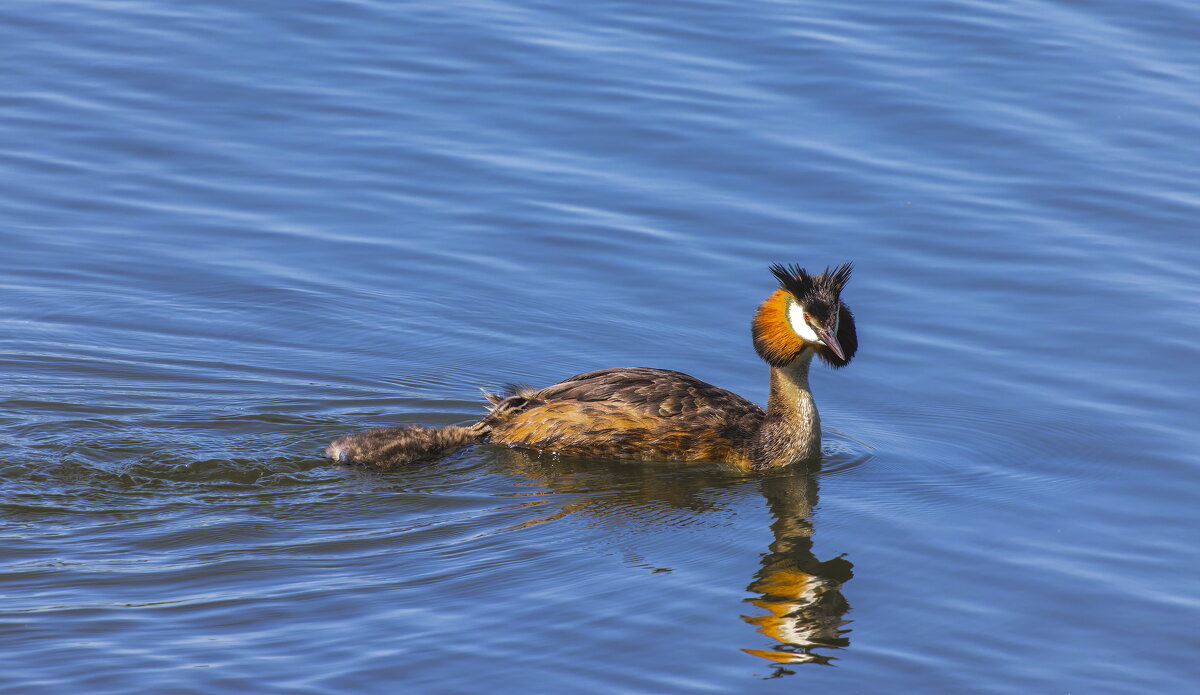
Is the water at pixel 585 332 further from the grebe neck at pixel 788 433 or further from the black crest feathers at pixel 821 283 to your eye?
the black crest feathers at pixel 821 283

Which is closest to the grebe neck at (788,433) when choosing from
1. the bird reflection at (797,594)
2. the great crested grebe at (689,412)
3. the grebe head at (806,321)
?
the great crested grebe at (689,412)

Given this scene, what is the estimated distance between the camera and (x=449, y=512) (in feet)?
31.6

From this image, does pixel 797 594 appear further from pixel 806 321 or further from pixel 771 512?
pixel 806 321

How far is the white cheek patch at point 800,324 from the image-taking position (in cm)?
1079

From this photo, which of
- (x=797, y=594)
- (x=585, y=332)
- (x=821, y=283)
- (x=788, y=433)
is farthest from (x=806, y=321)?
(x=797, y=594)

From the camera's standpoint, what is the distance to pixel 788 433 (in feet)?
35.2

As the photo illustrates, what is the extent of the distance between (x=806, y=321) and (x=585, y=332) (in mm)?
2112

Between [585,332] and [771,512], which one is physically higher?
[585,332]

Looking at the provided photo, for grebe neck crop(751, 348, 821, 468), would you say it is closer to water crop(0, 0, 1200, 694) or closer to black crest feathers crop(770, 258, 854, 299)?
water crop(0, 0, 1200, 694)

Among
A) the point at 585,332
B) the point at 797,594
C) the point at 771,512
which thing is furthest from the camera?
the point at 585,332

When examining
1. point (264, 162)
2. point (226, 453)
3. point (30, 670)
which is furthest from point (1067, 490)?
point (264, 162)

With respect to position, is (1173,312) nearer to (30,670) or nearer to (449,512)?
(449,512)

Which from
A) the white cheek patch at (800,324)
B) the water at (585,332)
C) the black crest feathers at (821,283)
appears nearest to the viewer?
the water at (585,332)

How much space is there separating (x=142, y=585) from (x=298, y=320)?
4.14 meters
